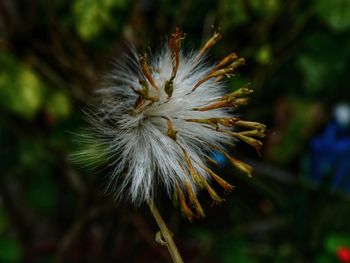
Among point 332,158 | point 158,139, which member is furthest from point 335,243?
point 158,139

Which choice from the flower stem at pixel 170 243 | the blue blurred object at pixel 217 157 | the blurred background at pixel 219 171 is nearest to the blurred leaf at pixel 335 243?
the blurred background at pixel 219 171

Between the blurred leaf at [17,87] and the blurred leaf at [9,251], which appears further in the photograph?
the blurred leaf at [9,251]

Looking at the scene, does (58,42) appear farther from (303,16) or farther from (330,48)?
(330,48)

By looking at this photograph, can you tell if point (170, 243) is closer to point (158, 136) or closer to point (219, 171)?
point (158, 136)

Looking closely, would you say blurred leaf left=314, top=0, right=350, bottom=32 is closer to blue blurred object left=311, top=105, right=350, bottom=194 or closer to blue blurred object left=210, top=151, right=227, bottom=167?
blue blurred object left=311, top=105, right=350, bottom=194

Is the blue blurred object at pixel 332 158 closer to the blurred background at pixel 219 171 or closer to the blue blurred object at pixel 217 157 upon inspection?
the blurred background at pixel 219 171

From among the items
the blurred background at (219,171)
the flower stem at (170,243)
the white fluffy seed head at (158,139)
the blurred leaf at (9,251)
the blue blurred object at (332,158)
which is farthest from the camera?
the blue blurred object at (332,158)

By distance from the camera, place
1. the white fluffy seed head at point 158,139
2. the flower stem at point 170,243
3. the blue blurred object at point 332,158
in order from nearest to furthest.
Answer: the flower stem at point 170,243
the white fluffy seed head at point 158,139
the blue blurred object at point 332,158

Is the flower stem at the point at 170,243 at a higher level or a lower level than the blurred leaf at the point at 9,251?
higher
